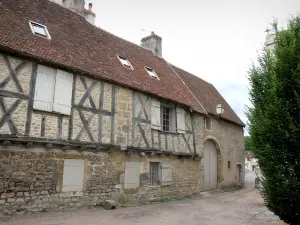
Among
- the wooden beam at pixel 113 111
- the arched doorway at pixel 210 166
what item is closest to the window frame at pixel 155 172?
the wooden beam at pixel 113 111

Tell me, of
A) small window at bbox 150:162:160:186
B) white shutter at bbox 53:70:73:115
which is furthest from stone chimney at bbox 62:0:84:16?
small window at bbox 150:162:160:186

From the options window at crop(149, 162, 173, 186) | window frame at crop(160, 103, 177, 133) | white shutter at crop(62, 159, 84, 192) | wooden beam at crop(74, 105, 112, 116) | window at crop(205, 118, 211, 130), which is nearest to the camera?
white shutter at crop(62, 159, 84, 192)

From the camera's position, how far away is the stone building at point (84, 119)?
23.6ft

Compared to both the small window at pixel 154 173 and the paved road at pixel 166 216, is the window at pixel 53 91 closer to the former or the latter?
the paved road at pixel 166 216

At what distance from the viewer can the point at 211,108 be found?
1498 centimetres

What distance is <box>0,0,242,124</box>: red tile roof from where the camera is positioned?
26.1ft

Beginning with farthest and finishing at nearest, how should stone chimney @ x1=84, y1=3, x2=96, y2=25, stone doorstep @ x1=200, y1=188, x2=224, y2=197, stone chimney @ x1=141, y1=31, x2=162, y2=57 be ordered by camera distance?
stone chimney @ x1=141, y1=31, x2=162, y2=57
stone chimney @ x1=84, y1=3, x2=96, y2=25
stone doorstep @ x1=200, y1=188, x2=224, y2=197

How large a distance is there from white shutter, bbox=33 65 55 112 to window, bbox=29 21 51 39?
66.4 inches

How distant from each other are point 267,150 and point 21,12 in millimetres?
9064

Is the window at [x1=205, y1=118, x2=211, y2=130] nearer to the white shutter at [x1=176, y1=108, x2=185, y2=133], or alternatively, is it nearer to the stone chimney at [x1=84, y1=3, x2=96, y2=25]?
the white shutter at [x1=176, y1=108, x2=185, y2=133]

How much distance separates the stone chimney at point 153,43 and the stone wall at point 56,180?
24.7ft

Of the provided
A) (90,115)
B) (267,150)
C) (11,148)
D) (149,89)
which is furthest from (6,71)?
(267,150)

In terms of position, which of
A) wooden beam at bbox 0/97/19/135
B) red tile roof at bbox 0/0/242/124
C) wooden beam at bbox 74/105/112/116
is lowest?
wooden beam at bbox 0/97/19/135

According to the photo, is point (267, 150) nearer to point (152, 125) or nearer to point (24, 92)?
point (152, 125)
